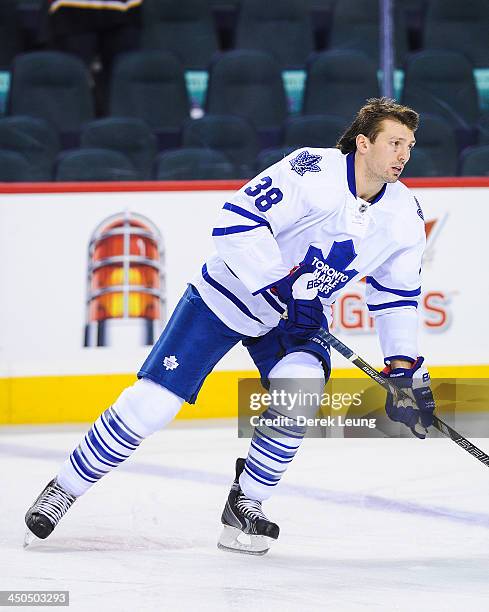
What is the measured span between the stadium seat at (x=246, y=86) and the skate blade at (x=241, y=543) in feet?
11.5

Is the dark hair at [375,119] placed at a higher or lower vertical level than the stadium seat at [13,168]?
lower

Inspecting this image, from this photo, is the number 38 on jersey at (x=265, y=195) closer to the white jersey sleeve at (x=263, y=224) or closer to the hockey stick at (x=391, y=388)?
the white jersey sleeve at (x=263, y=224)

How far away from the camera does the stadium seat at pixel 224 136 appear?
19.0 feet

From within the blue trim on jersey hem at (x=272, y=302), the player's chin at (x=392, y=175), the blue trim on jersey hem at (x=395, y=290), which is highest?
the player's chin at (x=392, y=175)

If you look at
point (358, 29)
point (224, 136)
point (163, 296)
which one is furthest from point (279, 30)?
point (163, 296)

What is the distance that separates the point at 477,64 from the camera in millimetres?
6418

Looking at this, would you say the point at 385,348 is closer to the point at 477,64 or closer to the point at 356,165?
the point at 356,165

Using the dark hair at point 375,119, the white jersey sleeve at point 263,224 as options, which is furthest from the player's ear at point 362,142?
the white jersey sleeve at point 263,224

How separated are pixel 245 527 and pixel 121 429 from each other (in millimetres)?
385

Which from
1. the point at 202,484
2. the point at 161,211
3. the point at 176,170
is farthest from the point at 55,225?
the point at 202,484

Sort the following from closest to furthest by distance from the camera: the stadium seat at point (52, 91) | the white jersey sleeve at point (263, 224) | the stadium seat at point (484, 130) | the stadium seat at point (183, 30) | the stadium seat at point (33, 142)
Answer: the white jersey sleeve at point (263, 224)
the stadium seat at point (33, 142)
the stadium seat at point (484, 130)
the stadium seat at point (52, 91)
the stadium seat at point (183, 30)

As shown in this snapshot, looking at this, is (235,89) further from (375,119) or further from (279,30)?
(375,119)

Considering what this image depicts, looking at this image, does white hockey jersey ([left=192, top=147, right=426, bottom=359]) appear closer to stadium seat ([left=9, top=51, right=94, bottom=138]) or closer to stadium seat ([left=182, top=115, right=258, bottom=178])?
stadium seat ([left=182, top=115, right=258, bottom=178])

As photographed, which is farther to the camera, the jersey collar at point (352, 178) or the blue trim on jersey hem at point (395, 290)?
the blue trim on jersey hem at point (395, 290)
